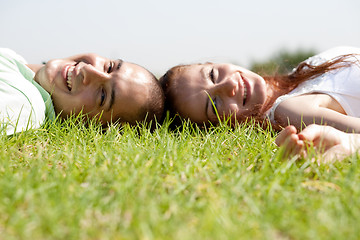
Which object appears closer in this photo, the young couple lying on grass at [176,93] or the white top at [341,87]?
the young couple lying on grass at [176,93]

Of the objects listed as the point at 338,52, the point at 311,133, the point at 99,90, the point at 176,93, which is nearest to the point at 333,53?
the point at 338,52

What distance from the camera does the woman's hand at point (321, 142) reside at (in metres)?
1.71

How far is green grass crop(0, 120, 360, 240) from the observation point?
3.36 feet

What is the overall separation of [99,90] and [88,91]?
0.28ft

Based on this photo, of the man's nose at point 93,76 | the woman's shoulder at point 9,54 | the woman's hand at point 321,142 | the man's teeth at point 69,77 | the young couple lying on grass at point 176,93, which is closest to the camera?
the woman's hand at point 321,142

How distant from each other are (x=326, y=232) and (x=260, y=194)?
306mm

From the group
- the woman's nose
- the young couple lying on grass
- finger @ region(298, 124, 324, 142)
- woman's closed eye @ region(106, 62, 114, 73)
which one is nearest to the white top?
the young couple lying on grass

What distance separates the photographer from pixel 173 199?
122cm

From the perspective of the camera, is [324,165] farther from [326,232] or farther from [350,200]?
[326,232]

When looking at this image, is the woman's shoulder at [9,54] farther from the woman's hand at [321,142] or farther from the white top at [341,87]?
the woman's hand at [321,142]

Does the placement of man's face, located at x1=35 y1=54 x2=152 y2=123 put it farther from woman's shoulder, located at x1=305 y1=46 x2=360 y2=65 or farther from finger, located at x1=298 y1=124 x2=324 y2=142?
woman's shoulder, located at x1=305 y1=46 x2=360 y2=65

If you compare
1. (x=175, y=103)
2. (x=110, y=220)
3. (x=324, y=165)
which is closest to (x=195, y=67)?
(x=175, y=103)

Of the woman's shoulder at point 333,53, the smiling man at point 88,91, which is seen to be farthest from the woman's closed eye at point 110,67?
the woman's shoulder at point 333,53

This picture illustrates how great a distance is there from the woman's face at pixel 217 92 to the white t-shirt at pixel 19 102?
108 cm
